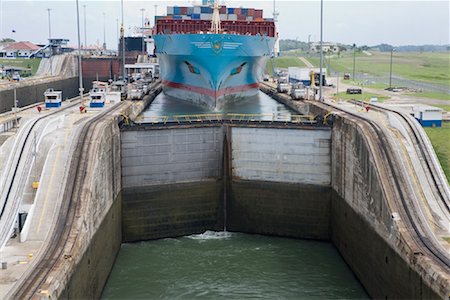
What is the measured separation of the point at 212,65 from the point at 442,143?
96.0 ft

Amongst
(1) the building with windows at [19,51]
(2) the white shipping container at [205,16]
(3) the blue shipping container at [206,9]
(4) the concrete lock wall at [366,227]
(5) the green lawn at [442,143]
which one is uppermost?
(3) the blue shipping container at [206,9]

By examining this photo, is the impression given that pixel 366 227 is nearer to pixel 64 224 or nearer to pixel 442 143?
pixel 442 143

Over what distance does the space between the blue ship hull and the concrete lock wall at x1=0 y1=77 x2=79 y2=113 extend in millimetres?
22833

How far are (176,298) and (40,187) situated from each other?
33.3ft

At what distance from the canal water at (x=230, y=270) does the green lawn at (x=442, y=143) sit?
9.79 metres

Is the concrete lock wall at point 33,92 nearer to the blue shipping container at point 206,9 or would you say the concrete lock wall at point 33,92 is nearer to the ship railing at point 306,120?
the blue shipping container at point 206,9

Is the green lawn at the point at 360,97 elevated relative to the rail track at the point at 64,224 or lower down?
elevated

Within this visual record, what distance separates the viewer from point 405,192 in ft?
105

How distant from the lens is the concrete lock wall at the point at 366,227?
90.0ft

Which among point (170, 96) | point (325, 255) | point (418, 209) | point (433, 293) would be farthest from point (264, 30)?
point (433, 293)

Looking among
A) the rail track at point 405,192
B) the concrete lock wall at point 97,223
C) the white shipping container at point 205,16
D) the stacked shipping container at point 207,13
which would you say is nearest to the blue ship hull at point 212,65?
the stacked shipping container at point 207,13

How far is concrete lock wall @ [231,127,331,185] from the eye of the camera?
43.8 meters

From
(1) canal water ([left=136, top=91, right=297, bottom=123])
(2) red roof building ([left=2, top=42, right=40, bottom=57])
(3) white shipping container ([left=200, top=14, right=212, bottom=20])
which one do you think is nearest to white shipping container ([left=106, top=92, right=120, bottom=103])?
(1) canal water ([left=136, top=91, right=297, bottom=123])

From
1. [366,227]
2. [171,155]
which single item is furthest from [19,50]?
[366,227]
